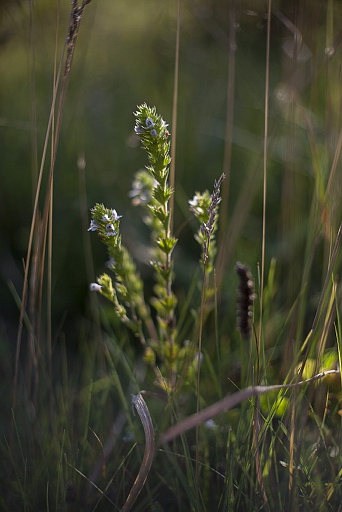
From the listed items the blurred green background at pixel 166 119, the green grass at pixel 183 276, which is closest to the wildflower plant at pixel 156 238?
the green grass at pixel 183 276

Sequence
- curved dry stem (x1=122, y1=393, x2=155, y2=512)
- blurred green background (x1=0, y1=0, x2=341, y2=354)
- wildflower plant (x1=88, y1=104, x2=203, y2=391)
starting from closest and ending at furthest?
curved dry stem (x1=122, y1=393, x2=155, y2=512) → wildflower plant (x1=88, y1=104, x2=203, y2=391) → blurred green background (x1=0, y1=0, x2=341, y2=354)

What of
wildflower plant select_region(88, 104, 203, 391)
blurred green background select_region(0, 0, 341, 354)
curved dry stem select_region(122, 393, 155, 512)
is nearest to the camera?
curved dry stem select_region(122, 393, 155, 512)

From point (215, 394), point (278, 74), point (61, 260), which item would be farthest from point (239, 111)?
point (215, 394)

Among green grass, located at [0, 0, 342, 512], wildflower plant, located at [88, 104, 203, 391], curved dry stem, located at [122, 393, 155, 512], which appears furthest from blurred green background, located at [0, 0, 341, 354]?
curved dry stem, located at [122, 393, 155, 512]

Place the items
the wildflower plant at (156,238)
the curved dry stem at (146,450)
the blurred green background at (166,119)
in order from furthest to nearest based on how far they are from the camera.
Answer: the blurred green background at (166,119)
the wildflower plant at (156,238)
the curved dry stem at (146,450)

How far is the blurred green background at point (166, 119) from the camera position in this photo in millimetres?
1228

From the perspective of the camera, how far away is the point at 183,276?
4.58 ft

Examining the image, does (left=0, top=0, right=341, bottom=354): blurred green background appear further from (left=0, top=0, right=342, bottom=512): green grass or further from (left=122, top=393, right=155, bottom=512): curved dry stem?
(left=122, top=393, right=155, bottom=512): curved dry stem

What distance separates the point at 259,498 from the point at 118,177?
1.16 m

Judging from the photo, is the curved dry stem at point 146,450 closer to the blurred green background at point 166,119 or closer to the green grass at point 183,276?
the green grass at point 183,276

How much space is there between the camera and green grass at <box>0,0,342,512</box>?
782 mm

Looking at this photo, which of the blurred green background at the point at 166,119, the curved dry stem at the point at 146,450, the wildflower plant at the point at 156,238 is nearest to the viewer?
the curved dry stem at the point at 146,450

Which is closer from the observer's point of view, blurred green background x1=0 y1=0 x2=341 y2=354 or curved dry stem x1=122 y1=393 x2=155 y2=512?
curved dry stem x1=122 y1=393 x2=155 y2=512

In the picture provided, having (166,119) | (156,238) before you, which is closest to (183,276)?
(156,238)
